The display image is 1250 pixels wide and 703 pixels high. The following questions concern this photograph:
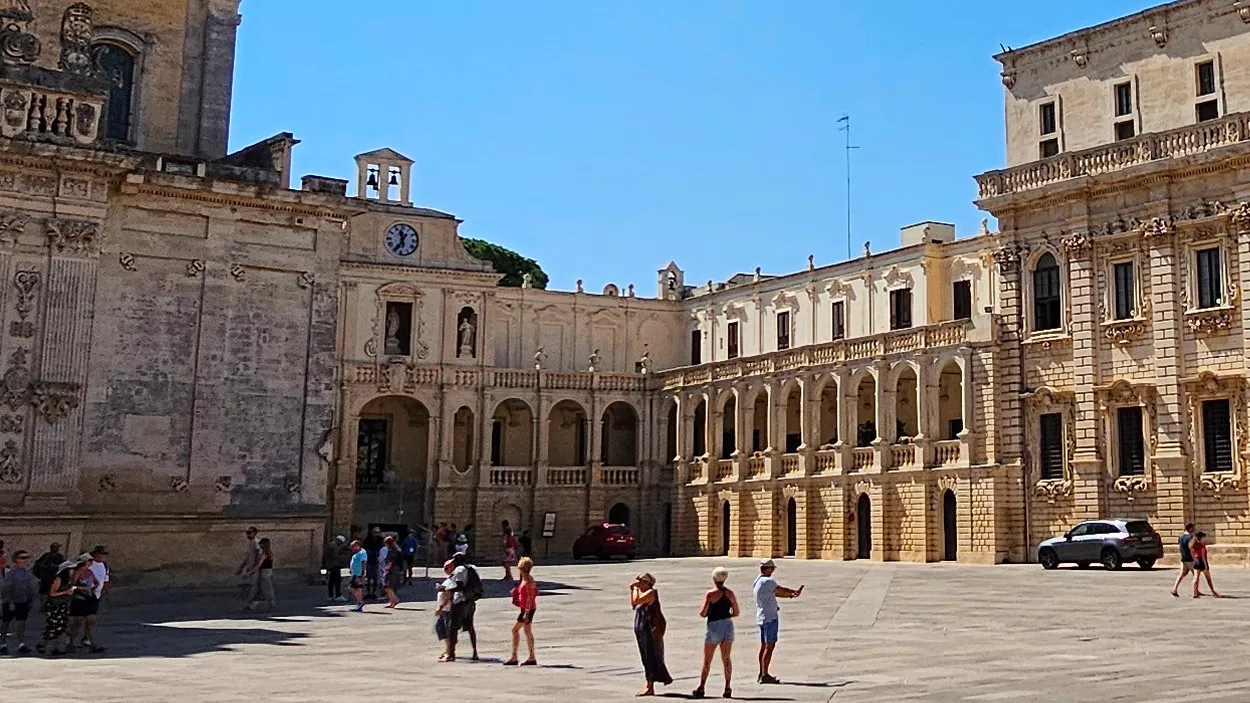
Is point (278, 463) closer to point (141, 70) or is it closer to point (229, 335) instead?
point (229, 335)

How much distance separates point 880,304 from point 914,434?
6015 mm

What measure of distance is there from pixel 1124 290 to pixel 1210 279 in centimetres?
268

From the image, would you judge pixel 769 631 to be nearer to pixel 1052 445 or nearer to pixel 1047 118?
pixel 1052 445

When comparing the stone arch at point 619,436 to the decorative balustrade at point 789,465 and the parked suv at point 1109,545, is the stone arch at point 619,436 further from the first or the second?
the parked suv at point 1109,545

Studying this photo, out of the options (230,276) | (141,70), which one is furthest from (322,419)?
(141,70)

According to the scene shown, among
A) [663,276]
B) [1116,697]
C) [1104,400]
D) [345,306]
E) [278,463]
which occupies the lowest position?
[1116,697]

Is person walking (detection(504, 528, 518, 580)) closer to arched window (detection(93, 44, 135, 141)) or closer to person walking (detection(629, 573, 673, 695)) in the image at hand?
arched window (detection(93, 44, 135, 141))

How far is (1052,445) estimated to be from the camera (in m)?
40.4

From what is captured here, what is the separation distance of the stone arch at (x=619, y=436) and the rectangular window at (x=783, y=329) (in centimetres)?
840

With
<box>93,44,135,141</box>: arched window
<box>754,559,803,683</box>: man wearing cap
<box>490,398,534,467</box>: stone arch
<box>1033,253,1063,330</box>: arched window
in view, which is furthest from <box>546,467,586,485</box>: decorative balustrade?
<box>754,559,803,683</box>: man wearing cap

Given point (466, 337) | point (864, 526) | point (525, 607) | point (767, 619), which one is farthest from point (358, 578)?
A: point (466, 337)

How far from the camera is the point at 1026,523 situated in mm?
40781

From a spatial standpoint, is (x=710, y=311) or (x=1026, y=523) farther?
(x=710, y=311)

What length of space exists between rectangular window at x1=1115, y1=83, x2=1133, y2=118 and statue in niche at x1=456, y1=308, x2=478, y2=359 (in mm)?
28222
